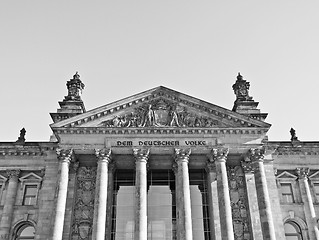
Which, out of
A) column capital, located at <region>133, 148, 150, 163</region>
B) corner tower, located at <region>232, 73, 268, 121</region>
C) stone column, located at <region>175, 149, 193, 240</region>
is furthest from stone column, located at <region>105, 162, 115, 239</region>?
corner tower, located at <region>232, 73, 268, 121</region>

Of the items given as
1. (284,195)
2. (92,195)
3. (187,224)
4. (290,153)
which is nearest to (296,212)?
(284,195)

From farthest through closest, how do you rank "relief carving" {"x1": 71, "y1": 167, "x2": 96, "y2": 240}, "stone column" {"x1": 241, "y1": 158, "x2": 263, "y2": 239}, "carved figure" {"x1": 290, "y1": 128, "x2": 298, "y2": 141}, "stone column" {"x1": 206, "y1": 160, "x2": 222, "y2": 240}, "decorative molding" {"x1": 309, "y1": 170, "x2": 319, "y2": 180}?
"carved figure" {"x1": 290, "y1": 128, "x2": 298, "y2": 141}, "decorative molding" {"x1": 309, "y1": 170, "x2": 319, "y2": 180}, "relief carving" {"x1": 71, "y1": 167, "x2": 96, "y2": 240}, "stone column" {"x1": 241, "y1": 158, "x2": 263, "y2": 239}, "stone column" {"x1": 206, "y1": 160, "x2": 222, "y2": 240}

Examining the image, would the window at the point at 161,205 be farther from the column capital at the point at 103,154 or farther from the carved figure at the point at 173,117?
the column capital at the point at 103,154

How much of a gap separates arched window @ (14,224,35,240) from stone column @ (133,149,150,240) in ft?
34.0

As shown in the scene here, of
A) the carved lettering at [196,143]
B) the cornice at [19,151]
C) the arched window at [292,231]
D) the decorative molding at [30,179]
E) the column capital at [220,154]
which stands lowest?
the arched window at [292,231]

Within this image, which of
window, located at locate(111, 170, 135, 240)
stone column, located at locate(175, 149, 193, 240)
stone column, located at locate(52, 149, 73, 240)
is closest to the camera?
stone column, located at locate(52, 149, 73, 240)

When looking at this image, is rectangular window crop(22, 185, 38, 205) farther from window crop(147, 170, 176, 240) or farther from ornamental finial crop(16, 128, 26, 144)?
window crop(147, 170, 176, 240)

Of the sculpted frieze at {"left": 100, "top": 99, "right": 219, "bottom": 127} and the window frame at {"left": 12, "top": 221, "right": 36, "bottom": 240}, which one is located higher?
the sculpted frieze at {"left": 100, "top": 99, "right": 219, "bottom": 127}

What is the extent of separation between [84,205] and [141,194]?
5.41 metres

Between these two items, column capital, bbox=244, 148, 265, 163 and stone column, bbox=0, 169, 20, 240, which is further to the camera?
stone column, bbox=0, 169, 20, 240

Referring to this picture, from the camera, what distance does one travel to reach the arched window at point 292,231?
35.4 meters

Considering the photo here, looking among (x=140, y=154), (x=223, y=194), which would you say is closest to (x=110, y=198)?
(x=140, y=154)

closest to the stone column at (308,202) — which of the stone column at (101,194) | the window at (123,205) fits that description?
the window at (123,205)

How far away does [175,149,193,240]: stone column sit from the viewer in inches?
1208
